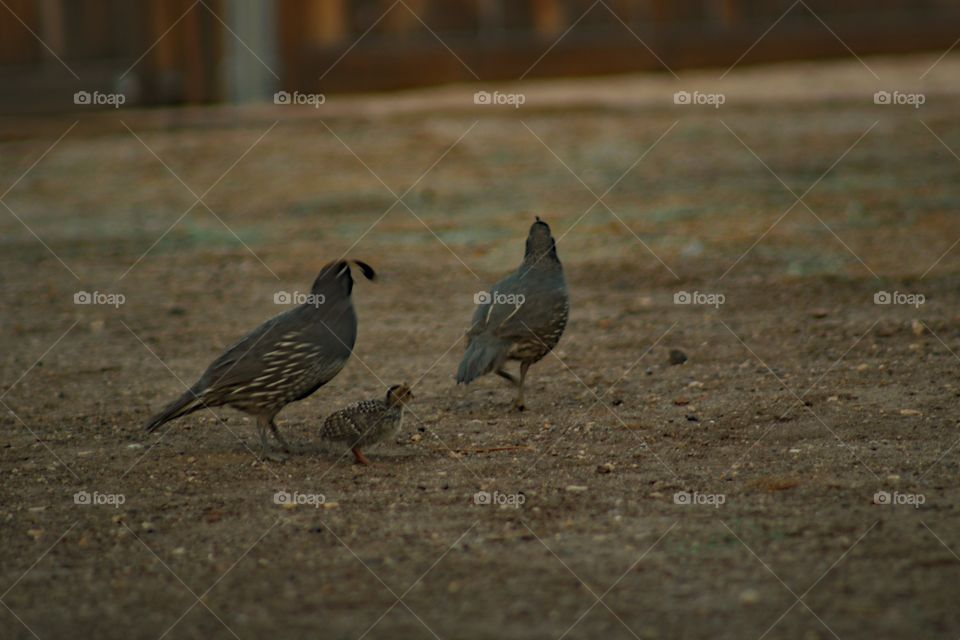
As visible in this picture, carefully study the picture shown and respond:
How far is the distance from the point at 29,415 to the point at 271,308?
2.77m

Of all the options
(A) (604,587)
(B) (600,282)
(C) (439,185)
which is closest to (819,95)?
(C) (439,185)

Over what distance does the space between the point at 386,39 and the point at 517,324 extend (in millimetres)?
11107

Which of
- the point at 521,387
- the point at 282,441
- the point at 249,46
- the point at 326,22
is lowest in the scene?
the point at 282,441

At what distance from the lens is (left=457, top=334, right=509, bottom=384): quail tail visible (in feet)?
26.2

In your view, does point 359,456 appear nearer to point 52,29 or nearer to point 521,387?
point 521,387

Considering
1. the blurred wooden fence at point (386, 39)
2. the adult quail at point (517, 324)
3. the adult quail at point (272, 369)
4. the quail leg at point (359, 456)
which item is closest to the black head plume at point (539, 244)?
the adult quail at point (517, 324)

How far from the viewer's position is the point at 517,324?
8.18 metres

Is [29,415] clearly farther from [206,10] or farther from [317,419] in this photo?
[206,10]

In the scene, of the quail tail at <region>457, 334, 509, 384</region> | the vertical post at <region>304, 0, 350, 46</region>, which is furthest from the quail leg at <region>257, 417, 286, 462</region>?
the vertical post at <region>304, 0, 350, 46</region>

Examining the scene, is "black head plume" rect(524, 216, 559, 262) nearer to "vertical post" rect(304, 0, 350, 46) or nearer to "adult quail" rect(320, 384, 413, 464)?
"adult quail" rect(320, 384, 413, 464)

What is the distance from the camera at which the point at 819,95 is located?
675 inches

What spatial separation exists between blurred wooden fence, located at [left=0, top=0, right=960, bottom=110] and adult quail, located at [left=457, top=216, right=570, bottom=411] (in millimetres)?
10624

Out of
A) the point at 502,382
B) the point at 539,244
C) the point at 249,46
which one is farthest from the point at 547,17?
the point at 539,244

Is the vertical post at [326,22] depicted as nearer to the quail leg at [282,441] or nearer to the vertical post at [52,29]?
the vertical post at [52,29]
